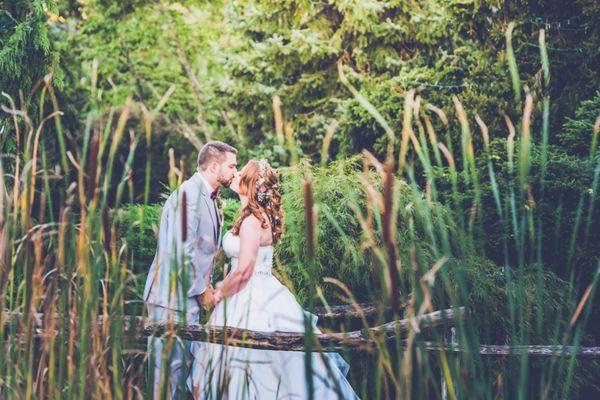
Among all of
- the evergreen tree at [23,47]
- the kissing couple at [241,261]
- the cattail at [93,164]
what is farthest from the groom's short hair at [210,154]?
the evergreen tree at [23,47]

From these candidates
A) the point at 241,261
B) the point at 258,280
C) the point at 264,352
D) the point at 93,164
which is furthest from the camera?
the point at 258,280

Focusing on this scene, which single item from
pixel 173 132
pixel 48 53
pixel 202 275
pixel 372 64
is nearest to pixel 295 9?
pixel 372 64

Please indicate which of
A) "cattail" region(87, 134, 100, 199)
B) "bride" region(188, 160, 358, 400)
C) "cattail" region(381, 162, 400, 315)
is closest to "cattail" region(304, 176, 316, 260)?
"cattail" region(381, 162, 400, 315)

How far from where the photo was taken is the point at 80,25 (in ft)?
51.0

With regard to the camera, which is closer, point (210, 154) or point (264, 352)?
point (264, 352)

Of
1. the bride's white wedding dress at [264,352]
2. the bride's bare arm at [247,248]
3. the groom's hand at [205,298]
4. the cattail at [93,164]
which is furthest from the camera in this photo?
the bride's bare arm at [247,248]

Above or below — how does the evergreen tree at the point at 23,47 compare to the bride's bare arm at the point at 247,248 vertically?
above

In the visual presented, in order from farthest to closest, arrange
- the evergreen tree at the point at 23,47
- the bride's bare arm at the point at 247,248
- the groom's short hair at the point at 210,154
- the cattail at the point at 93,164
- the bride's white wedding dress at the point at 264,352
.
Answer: the evergreen tree at the point at 23,47, the groom's short hair at the point at 210,154, the bride's bare arm at the point at 247,248, the bride's white wedding dress at the point at 264,352, the cattail at the point at 93,164

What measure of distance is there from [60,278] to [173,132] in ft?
42.1

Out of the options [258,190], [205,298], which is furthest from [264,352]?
[258,190]

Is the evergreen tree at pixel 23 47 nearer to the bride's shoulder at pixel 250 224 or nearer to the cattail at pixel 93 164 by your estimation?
the bride's shoulder at pixel 250 224

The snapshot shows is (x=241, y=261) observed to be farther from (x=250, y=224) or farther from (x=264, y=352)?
(x=264, y=352)

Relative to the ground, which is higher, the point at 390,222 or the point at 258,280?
the point at 258,280

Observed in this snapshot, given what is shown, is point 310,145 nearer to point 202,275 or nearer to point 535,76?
point 535,76
